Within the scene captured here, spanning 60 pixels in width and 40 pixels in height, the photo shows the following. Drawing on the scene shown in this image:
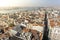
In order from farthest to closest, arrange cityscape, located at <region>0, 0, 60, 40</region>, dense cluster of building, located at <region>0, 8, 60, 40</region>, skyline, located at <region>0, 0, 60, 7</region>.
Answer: skyline, located at <region>0, 0, 60, 7</region>, cityscape, located at <region>0, 0, 60, 40</region>, dense cluster of building, located at <region>0, 8, 60, 40</region>

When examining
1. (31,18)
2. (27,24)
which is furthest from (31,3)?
(27,24)

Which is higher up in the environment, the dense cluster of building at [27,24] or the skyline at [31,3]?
the skyline at [31,3]

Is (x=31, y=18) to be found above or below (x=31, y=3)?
below

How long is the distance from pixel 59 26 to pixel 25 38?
741mm

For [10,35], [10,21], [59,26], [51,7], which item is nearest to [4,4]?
[10,21]

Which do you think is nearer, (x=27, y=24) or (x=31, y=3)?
(x=27, y=24)

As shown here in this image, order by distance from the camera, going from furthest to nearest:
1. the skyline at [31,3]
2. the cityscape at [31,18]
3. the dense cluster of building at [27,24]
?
the skyline at [31,3] < the cityscape at [31,18] < the dense cluster of building at [27,24]

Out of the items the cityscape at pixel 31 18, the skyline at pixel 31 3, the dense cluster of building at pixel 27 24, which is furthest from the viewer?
the skyline at pixel 31 3

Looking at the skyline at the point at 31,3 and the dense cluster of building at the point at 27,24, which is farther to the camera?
the skyline at the point at 31,3

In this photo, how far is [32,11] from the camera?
3.05m

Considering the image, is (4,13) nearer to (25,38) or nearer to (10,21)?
(10,21)

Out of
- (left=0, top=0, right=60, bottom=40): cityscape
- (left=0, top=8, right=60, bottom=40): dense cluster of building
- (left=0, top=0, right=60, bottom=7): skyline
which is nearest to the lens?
(left=0, top=8, right=60, bottom=40): dense cluster of building

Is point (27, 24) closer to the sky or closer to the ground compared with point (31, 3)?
closer to the ground

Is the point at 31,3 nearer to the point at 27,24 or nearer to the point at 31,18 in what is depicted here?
the point at 31,18
